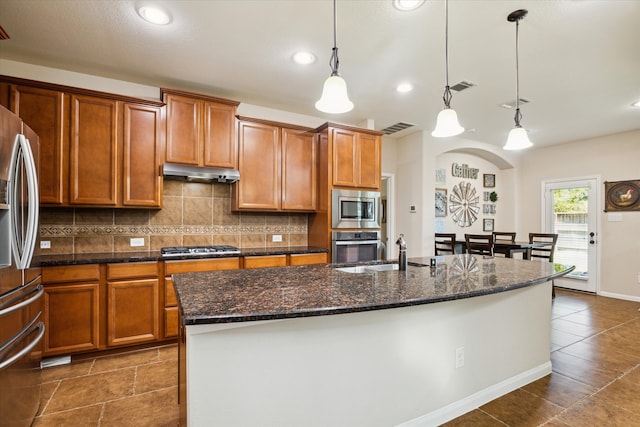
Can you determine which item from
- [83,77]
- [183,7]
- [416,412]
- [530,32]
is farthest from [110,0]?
[416,412]

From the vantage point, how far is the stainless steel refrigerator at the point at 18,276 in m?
1.52

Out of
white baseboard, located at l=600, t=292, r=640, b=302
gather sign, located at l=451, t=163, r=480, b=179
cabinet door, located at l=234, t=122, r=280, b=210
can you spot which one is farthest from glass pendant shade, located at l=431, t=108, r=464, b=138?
white baseboard, located at l=600, t=292, r=640, b=302

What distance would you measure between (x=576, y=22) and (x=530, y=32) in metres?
0.28

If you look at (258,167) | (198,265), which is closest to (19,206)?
(198,265)

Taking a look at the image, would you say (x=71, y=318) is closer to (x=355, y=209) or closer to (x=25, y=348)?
(x=25, y=348)

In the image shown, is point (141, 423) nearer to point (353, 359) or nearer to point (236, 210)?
point (353, 359)

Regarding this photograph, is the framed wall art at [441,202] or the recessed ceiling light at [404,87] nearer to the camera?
the recessed ceiling light at [404,87]

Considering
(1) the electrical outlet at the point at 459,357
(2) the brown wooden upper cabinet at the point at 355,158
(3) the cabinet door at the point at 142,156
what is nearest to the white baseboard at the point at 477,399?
(1) the electrical outlet at the point at 459,357

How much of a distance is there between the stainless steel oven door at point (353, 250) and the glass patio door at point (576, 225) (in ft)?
13.2

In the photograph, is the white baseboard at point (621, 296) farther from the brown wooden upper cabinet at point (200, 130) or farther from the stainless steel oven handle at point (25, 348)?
the stainless steel oven handle at point (25, 348)

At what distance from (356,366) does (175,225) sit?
2.72 metres

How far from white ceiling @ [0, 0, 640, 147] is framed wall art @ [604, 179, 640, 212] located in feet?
5.63

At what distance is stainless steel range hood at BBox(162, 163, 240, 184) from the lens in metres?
3.10

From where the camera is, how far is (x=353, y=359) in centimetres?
151
